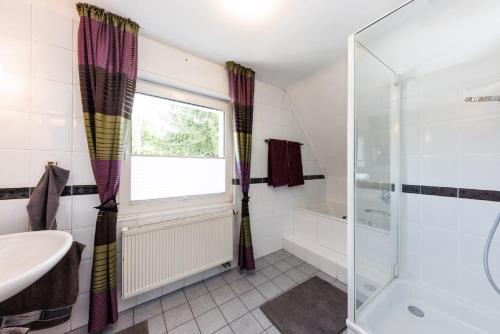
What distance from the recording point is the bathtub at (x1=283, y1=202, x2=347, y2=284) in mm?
1950

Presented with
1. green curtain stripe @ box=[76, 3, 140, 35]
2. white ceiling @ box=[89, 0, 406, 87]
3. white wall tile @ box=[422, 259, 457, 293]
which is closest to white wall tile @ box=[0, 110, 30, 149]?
green curtain stripe @ box=[76, 3, 140, 35]

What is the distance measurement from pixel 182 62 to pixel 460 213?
2483 millimetres

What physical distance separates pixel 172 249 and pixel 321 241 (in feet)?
5.43

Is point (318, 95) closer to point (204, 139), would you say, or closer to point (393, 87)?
point (393, 87)

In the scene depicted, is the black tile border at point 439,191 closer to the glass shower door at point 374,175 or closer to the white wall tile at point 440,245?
the glass shower door at point 374,175

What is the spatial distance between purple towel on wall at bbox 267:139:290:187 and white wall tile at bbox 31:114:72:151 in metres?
1.79

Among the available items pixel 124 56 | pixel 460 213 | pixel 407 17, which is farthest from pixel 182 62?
pixel 460 213

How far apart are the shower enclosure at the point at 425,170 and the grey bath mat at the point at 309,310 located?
266 mm

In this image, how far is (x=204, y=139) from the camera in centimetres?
195

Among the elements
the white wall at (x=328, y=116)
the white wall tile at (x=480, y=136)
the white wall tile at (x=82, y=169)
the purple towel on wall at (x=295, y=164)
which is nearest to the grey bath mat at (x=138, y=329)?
the white wall tile at (x=82, y=169)

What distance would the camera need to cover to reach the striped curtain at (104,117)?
122 cm

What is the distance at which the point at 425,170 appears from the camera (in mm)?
1509

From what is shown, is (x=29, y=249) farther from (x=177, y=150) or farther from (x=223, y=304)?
(x=223, y=304)

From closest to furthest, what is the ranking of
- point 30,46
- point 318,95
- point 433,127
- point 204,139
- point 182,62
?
1. point 30,46
2. point 433,127
3. point 182,62
4. point 204,139
5. point 318,95
